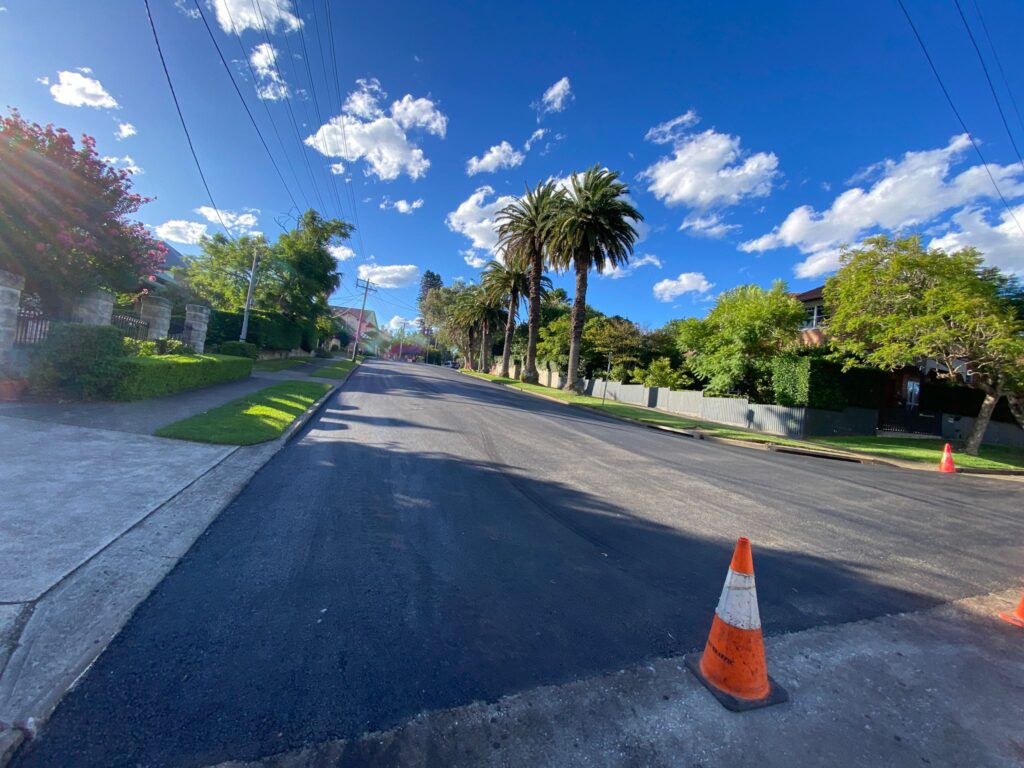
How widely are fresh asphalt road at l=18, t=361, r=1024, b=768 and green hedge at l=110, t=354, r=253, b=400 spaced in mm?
4065

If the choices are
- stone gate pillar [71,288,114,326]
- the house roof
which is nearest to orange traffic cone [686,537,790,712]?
stone gate pillar [71,288,114,326]

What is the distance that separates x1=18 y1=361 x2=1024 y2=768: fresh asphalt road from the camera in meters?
2.12

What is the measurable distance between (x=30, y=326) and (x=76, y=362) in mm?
3048

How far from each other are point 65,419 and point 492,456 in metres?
6.78

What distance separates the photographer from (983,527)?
6.55m

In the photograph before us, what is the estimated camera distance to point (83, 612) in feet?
A: 8.82

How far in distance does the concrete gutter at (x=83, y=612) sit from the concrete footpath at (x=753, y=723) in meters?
1.08

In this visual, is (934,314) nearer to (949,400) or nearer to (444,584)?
(949,400)

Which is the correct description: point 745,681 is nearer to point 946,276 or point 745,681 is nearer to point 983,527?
point 983,527

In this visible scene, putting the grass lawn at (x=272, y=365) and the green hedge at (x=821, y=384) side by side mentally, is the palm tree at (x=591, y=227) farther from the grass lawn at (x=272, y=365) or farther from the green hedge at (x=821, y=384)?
the grass lawn at (x=272, y=365)

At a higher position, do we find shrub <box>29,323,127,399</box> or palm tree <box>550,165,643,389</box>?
palm tree <box>550,165,643,389</box>

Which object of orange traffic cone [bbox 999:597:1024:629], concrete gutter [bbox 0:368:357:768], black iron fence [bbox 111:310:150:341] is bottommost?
concrete gutter [bbox 0:368:357:768]

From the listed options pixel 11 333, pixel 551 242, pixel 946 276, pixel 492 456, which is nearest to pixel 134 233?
pixel 11 333

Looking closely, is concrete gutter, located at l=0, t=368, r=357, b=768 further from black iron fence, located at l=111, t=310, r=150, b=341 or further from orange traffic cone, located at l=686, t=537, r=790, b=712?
black iron fence, located at l=111, t=310, r=150, b=341
